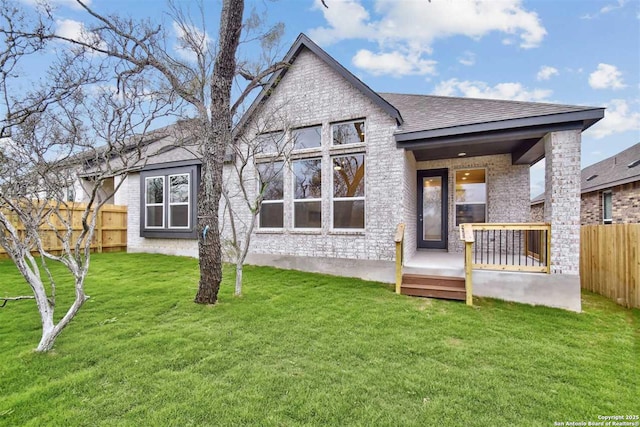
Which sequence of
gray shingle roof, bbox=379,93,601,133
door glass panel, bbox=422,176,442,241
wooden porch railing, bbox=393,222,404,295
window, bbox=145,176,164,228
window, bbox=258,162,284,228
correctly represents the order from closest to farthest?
gray shingle roof, bbox=379,93,601,133, wooden porch railing, bbox=393,222,404,295, window, bbox=258,162,284,228, door glass panel, bbox=422,176,442,241, window, bbox=145,176,164,228

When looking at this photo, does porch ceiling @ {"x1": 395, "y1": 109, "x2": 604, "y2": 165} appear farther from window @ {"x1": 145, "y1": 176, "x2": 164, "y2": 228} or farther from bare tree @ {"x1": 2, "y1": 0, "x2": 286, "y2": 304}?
window @ {"x1": 145, "y1": 176, "x2": 164, "y2": 228}

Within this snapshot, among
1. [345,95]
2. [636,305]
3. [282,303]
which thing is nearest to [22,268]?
[282,303]

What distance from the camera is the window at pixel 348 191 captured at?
7.26 meters

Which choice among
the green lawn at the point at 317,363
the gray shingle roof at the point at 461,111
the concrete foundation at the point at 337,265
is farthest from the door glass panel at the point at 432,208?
→ the green lawn at the point at 317,363

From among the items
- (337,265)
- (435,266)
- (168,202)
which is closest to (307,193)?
(337,265)

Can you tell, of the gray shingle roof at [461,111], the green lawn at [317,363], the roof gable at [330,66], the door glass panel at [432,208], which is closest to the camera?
the green lawn at [317,363]

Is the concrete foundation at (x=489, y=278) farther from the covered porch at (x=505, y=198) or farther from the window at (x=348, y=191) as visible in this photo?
the window at (x=348, y=191)

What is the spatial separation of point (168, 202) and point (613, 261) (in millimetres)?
12461

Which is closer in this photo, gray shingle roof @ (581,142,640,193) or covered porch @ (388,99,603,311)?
covered porch @ (388,99,603,311)

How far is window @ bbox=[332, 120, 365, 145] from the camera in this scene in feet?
23.9

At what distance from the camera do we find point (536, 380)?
295cm

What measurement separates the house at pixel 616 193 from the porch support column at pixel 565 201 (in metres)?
7.00

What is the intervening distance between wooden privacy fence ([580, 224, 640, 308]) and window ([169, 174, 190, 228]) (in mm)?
11416

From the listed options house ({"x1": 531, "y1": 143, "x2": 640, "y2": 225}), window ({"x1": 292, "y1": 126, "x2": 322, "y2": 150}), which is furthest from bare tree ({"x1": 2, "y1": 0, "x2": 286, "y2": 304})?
house ({"x1": 531, "y1": 143, "x2": 640, "y2": 225})
